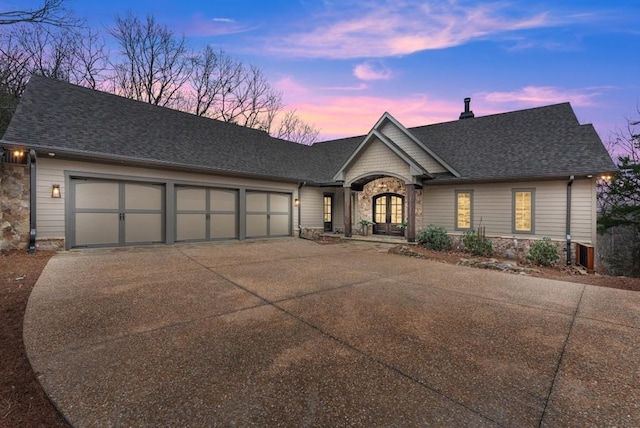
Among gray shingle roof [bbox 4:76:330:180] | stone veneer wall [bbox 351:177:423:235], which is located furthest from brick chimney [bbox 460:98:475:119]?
gray shingle roof [bbox 4:76:330:180]

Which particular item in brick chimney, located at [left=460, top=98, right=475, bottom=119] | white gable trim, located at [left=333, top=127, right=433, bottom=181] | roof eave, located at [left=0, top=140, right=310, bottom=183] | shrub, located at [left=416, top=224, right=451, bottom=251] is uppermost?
brick chimney, located at [left=460, top=98, right=475, bottom=119]

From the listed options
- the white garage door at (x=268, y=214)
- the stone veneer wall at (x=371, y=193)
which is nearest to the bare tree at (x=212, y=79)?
the white garage door at (x=268, y=214)

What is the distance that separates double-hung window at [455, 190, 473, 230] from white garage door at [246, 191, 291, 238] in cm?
760

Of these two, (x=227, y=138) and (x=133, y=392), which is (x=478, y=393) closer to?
(x=133, y=392)

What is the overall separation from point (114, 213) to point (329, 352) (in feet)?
30.7

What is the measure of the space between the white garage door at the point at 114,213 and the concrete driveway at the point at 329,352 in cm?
357

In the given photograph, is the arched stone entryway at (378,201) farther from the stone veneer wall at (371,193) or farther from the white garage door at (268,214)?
the white garage door at (268,214)

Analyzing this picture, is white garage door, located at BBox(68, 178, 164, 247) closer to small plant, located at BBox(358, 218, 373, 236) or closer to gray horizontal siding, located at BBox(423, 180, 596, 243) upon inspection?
small plant, located at BBox(358, 218, 373, 236)

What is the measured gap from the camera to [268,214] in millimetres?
13211

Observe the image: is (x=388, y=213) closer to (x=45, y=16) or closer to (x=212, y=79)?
(x=45, y=16)

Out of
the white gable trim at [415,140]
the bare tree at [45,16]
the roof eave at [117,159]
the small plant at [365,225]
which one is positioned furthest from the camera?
the small plant at [365,225]

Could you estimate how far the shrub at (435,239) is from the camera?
1090 cm

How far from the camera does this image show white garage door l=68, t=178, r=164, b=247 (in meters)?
8.62

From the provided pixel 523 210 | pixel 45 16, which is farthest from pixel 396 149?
pixel 45 16
